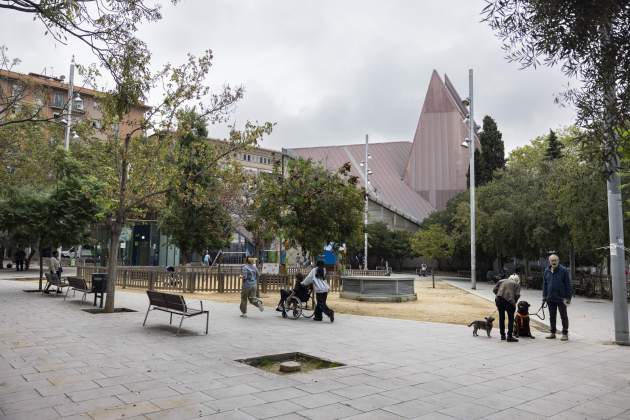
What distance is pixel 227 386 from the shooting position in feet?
19.5

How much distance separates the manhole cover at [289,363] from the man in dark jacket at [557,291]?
5.63 metres

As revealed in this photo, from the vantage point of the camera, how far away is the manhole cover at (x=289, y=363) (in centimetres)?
692

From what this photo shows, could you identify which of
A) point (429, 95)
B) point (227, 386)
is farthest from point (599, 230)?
point (429, 95)

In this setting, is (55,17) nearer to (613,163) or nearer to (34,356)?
(34,356)

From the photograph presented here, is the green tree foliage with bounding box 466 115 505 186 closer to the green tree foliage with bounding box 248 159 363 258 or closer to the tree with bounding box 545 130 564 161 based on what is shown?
the tree with bounding box 545 130 564 161

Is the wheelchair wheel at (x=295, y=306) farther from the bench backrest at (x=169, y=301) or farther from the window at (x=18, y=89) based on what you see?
the window at (x=18, y=89)

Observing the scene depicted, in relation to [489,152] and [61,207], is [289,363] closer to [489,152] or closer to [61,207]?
[61,207]

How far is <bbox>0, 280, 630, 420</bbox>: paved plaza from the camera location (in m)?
5.13

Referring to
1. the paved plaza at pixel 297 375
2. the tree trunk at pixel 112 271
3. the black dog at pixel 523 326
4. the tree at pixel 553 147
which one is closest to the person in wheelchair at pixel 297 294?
the paved plaza at pixel 297 375

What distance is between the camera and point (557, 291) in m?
10.5

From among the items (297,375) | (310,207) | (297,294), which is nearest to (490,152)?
(310,207)

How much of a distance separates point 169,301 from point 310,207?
6.49 meters

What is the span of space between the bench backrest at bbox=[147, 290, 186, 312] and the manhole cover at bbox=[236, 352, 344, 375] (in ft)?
9.47

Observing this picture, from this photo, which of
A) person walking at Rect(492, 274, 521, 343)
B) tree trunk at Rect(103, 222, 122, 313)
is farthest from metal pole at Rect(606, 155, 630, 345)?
tree trunk at Rect(103, 222, 122, 313)
